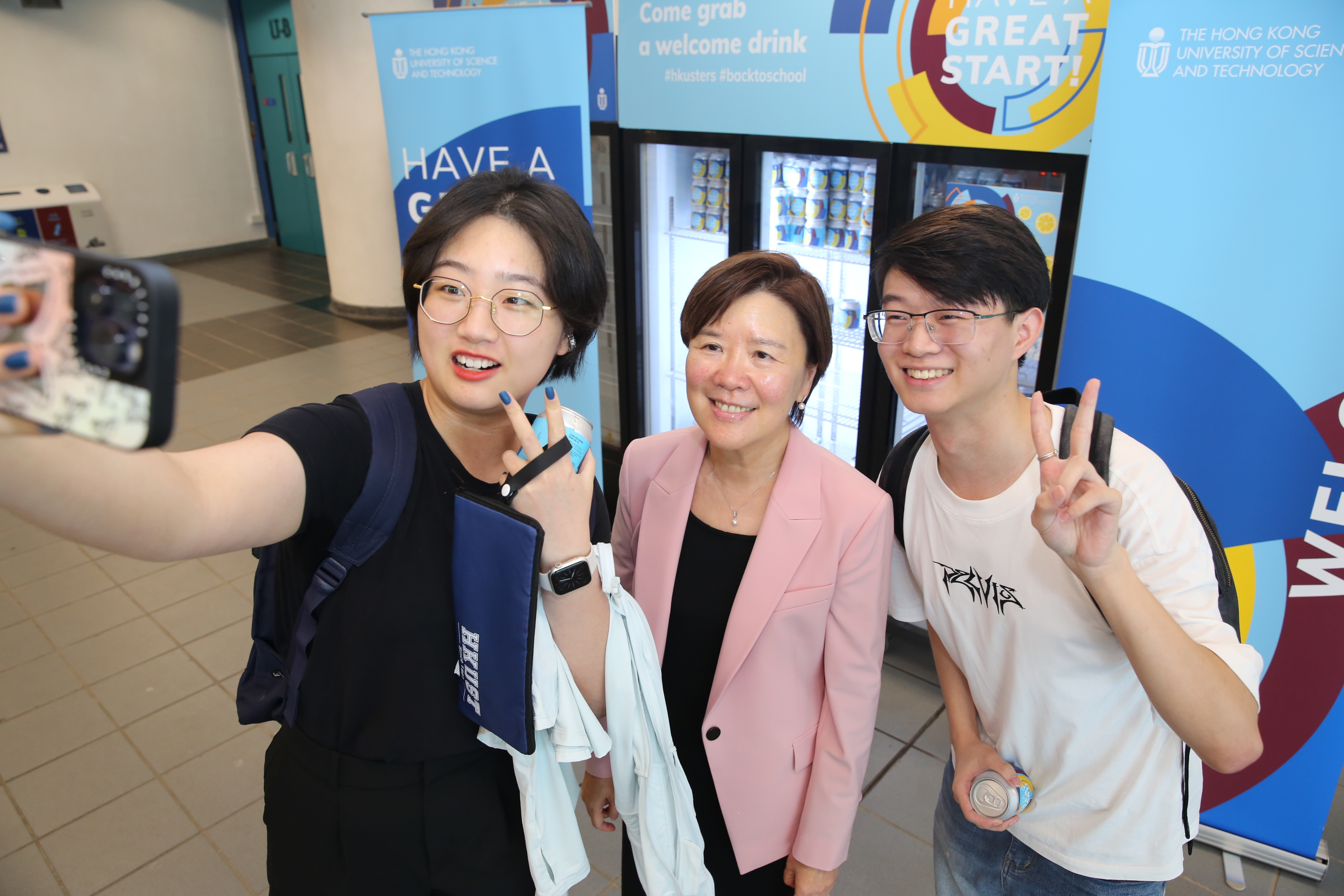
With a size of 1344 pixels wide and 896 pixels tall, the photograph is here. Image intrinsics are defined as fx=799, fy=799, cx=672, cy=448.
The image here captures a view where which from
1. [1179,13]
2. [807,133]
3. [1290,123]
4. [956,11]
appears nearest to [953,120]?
[956,11]

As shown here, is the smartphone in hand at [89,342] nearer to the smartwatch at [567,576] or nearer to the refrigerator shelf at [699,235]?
the smartwatch at [567,576]

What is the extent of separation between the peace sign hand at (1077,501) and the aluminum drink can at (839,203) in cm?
261

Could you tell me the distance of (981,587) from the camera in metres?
1.44

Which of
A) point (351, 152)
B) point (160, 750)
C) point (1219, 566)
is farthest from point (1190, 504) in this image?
point (351, 152)

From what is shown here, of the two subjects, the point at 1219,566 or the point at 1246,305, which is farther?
the point at 1246,305

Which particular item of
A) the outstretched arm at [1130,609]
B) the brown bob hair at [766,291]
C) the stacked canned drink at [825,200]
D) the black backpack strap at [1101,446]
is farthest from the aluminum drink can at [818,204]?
the outstretched arm at [1130,609]

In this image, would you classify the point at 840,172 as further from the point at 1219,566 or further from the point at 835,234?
the point at 1219,566

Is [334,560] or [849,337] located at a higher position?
[334,560]

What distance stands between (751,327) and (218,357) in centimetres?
756

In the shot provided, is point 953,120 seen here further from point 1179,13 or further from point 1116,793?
point 1116,793

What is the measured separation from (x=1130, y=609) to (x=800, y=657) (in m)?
0.63

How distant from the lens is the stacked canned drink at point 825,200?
352 cm

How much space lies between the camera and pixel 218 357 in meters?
7.61

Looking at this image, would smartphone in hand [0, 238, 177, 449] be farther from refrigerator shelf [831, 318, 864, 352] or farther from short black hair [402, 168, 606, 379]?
refrigerator shelf [831, 318, 864, 352]
